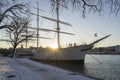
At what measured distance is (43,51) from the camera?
64.9m

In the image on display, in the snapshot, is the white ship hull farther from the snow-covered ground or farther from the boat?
the snow-covered ground

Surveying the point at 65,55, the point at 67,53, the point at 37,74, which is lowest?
the point at 37,74

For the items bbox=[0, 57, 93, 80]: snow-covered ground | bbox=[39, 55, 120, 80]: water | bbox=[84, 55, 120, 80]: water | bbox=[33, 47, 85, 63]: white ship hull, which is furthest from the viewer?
bbox=[33, 47, 85, 63]: white ship hull

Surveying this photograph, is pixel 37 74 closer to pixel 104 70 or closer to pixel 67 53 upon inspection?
pixel 104 70

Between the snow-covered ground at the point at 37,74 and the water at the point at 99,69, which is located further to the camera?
the water at the point at 99,69

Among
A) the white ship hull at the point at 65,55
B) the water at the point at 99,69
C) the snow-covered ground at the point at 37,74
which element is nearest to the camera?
the snow-covered ground at the point at 37,74

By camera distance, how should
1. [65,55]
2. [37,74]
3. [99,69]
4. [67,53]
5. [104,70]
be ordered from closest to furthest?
[37,74], [104,70], [99,69], [67,53], [65,55]

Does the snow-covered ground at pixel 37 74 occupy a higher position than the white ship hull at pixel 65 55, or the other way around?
the white ship hull at pixel 65 55

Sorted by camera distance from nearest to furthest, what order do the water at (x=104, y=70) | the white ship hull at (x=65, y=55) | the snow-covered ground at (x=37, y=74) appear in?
the snow-covered ground at (x=37, y=74) → the water at (x=104, y=70) → the white ship hull at (x=65, y=55)

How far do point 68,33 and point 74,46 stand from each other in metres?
14.4

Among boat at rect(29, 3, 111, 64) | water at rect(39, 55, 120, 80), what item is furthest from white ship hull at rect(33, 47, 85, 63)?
water at rect(39, 55, 120, 80)

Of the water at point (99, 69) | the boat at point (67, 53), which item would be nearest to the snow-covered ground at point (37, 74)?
the water at point (99, 69)

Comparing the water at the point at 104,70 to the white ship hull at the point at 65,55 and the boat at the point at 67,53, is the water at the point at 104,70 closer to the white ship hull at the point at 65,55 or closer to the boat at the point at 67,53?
the white ship hull at the point at 65,55

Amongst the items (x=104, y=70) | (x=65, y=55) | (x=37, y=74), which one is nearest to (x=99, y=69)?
(x=104, y=70)
